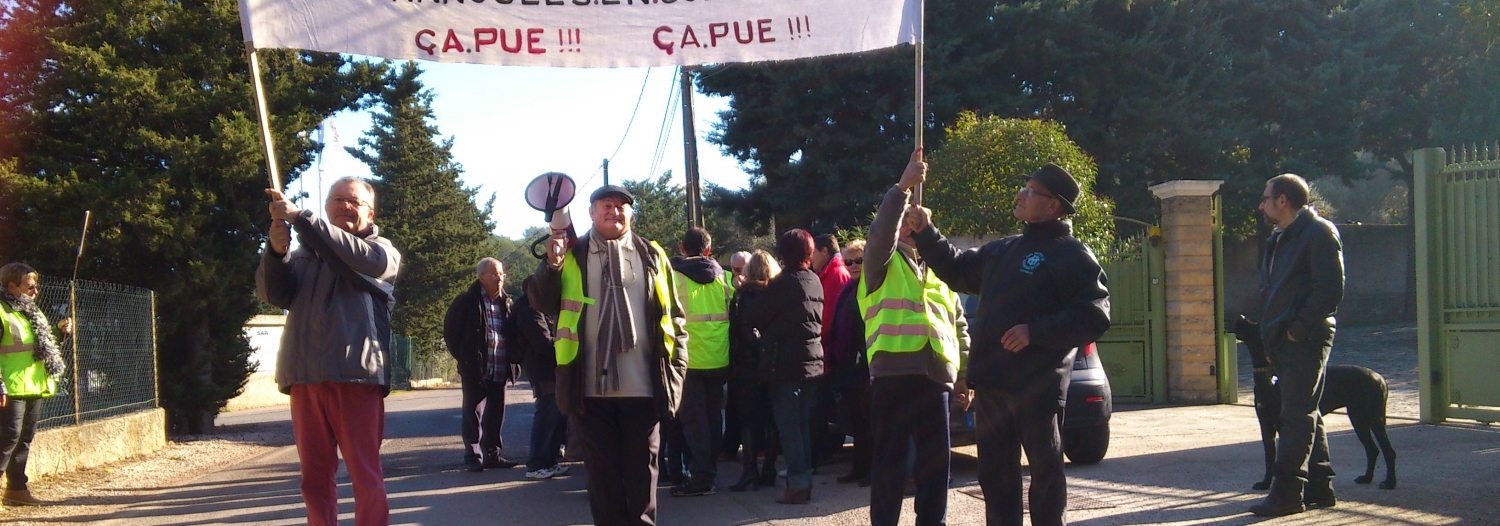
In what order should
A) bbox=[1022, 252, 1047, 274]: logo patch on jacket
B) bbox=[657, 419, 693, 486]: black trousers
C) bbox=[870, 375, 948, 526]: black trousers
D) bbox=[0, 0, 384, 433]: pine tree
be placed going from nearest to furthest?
1. bbox=[1022, 252, 1047, 274]: logo patch on jacket
2. bbox=[870, 375, 948, 526]: black trousers
3. bbox=[657, 419, 693, 486]: black trousers
4. bbox=[0, 0, 384, 433]: pine tree

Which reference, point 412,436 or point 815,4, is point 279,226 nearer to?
point 815,4

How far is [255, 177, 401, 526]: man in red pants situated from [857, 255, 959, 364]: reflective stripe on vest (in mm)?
2212

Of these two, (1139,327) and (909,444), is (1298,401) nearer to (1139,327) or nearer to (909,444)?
(909,444)

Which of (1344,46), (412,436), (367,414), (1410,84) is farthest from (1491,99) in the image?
(367,414)

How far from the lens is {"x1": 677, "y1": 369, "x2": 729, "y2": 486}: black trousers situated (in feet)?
25.2

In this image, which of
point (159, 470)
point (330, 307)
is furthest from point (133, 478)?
point (330, 307)

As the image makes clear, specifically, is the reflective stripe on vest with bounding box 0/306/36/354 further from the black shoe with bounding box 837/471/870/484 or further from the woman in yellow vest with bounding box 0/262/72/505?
the black shoe with bounding box 837/471/870/484

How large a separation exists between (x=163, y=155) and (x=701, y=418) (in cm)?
748

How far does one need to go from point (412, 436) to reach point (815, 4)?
9266 mm

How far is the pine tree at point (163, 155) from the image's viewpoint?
11211 mm

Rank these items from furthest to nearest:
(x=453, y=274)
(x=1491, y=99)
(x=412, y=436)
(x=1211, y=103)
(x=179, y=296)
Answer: (x=453, y=274) < (x=1491, y=99) < (x=1211, y=103) < (x=412, y=436) < (x=179, y=296)

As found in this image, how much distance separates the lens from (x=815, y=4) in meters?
5.55

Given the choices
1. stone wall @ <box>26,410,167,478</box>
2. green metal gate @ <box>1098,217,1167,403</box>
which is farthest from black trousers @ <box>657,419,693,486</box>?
green metal gate @ <box>1098,217,1167,403</box>

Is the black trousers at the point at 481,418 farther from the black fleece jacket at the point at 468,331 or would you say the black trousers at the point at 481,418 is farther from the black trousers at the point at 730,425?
the black trousers at the point at 730,425
